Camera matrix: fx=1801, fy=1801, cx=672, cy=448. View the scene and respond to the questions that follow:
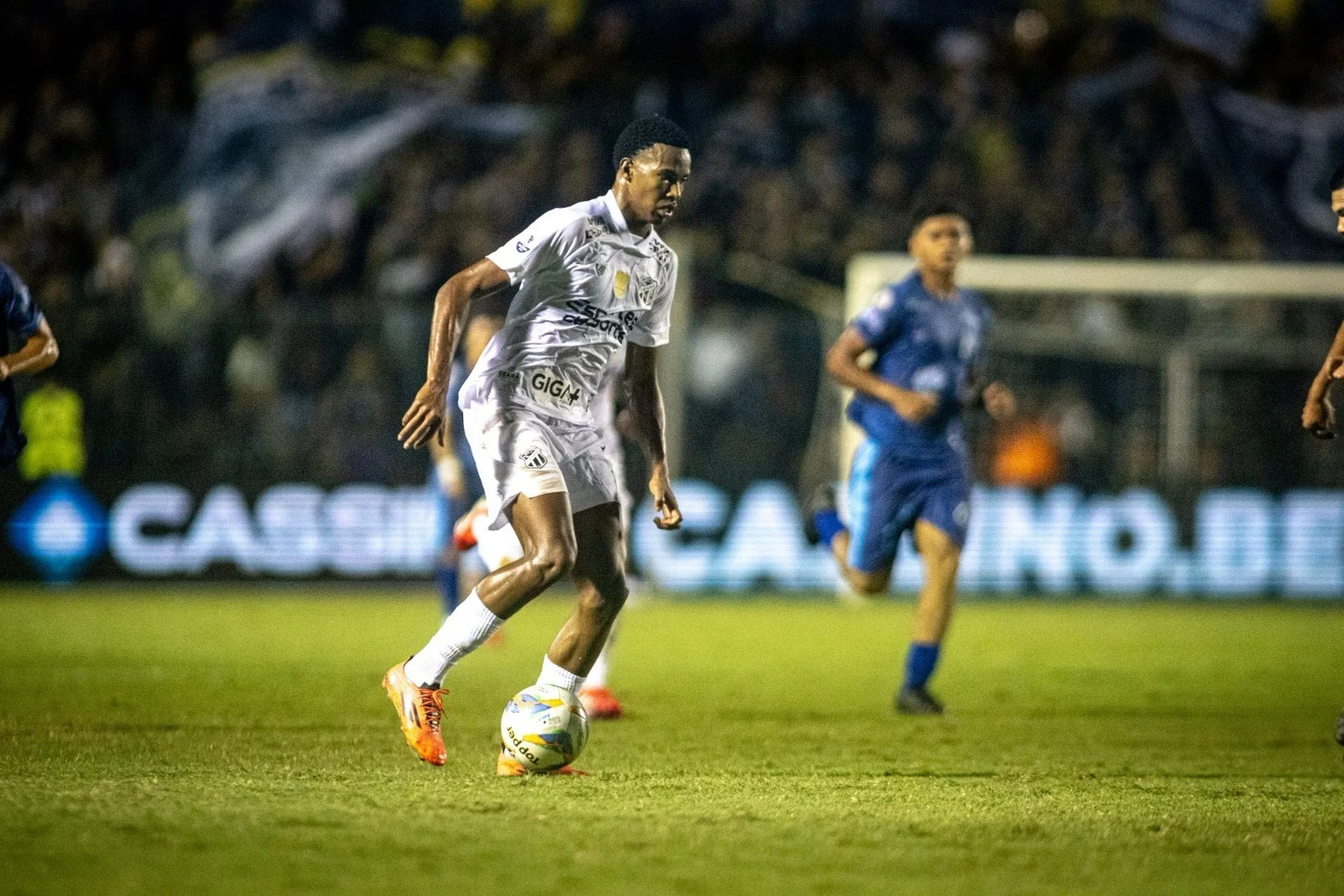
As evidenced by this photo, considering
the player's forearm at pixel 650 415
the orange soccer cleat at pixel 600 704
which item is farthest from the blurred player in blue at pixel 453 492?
the player's forearm at pixel 650 415

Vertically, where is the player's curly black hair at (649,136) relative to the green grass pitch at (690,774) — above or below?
above

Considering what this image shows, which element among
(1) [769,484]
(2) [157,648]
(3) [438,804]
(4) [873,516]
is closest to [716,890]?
(3) [438,804]

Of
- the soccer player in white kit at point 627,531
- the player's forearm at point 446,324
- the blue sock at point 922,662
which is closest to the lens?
the player's forearm at point 446,324

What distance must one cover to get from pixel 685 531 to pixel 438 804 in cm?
1185

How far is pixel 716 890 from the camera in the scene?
438 centimetres

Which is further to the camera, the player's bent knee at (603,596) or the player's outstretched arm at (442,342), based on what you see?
the player's bent knee at (603,596)

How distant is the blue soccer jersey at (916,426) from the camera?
9.20m

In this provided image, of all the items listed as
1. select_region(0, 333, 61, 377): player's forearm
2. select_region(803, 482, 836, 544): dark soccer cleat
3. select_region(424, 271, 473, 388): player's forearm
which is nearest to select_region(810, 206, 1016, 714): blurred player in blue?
select_region(803, 482, 836, 544): dark soccer cleat

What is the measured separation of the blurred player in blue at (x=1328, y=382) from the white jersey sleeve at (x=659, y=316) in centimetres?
250

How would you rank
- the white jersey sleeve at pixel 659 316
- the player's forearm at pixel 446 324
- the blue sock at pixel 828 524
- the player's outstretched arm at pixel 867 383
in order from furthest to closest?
1. the blue sock at pixel 828 524
2. the player's outstretched arm at pixel 867 383
3. the white jersey sleeve at pixel 659 316
4. the player's forearm at pixel 446 324

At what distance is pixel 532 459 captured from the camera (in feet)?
20.6

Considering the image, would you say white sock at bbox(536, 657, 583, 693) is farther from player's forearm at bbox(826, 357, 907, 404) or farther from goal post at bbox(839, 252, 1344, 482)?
goal post at bbox(839, 252, 1344, 482)

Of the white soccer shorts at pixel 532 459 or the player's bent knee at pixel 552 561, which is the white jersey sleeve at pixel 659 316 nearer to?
the white soccer shorts at pixel 532 459

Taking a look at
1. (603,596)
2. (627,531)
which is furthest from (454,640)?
(627,531)
